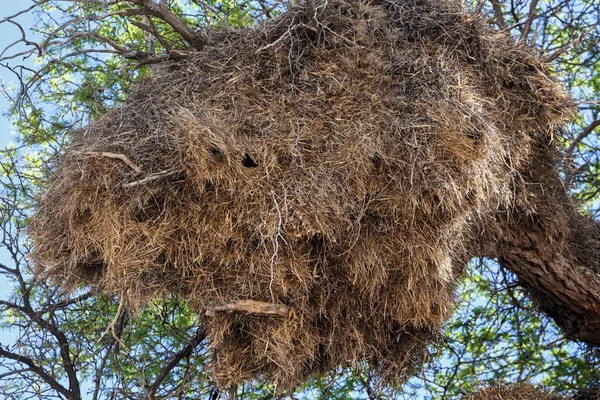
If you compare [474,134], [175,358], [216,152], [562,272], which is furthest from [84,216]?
[562,272]

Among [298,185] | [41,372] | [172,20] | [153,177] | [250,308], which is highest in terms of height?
[172,20]

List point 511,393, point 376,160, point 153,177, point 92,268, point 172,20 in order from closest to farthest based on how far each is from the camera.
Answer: point 153,177 < point 376,160 < point 92,268 < point 511,393 < point 172,20

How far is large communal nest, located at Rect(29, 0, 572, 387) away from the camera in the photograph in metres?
3.66

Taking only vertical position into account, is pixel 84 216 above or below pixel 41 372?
below

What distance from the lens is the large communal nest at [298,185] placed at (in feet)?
12.0

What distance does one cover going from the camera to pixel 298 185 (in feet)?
12.1

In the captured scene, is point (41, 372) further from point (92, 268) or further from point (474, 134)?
point (474, 134)

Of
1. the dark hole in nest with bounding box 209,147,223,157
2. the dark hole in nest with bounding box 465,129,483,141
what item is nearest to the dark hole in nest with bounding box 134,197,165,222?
the dark hole in nest with bounding box 209,147,223,157

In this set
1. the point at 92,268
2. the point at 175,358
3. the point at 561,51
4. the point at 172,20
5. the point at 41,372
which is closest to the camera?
the point at 92,268

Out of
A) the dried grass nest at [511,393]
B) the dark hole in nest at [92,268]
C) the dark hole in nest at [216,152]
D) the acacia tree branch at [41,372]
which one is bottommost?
the dried grass nest at [511,393]

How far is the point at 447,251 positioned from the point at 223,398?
1391 millimetres

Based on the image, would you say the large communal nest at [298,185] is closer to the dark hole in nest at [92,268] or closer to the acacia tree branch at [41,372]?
the dark hole in nest at [92,268]

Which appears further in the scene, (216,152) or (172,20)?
(172,20)

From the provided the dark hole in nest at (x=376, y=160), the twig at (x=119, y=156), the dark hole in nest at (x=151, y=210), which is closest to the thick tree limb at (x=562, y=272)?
the dark hole in nest at (x=376, y=160)
